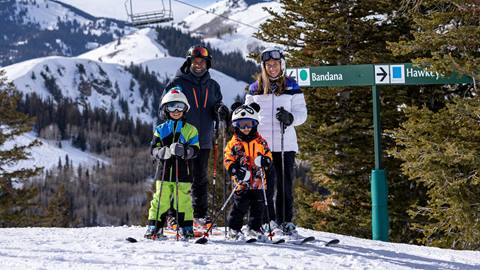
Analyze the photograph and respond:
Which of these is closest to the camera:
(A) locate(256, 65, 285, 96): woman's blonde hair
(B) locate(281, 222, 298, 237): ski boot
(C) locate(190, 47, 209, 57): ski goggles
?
(B) locate(281, 222, 298, 237): ski boot

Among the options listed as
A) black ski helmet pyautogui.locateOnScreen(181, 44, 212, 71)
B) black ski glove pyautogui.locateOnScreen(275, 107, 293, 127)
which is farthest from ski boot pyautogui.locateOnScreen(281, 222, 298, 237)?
black ski helmet pyautogui.locateOnScreen(181, 44, 212, 71)

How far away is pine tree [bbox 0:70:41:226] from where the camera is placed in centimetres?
2122

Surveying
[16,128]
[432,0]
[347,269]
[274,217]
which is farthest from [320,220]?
[16,128]

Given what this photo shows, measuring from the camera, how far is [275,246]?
585 cm

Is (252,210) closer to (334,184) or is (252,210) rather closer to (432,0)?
(432,0)

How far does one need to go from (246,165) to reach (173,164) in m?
0.81

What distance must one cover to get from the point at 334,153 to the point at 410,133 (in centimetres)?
386

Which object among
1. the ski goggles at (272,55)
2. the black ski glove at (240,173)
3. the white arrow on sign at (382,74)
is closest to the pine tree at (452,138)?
the white arrow on sign at (382,74)

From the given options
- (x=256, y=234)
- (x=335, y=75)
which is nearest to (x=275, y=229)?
(x=256, y=234)

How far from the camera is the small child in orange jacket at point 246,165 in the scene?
6.14 m

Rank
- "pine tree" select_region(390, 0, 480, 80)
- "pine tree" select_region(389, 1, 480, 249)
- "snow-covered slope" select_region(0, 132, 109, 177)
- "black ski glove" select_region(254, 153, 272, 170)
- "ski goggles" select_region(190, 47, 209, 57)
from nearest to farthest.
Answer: "black ski glove" select_region(254, 153, 272, 170)
"ski goggles" select_region(190, 47, 209, 57)
"pine tree" select_region(390, 0, 480, 80)
"pine tree" select_region(389, 1, 480, 249)
"snow-covered slope" select_region(0, 132, 109, 177)

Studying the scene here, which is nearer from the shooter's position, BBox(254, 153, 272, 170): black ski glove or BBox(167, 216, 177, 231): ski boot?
BBox(254, 153, 272, 170): black ski glove

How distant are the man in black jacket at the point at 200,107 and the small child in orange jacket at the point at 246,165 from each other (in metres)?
0.71

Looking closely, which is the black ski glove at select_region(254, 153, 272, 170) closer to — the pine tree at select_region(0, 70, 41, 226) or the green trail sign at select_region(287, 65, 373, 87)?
the green trail sign at select_region(287, 65, 373, 87)
